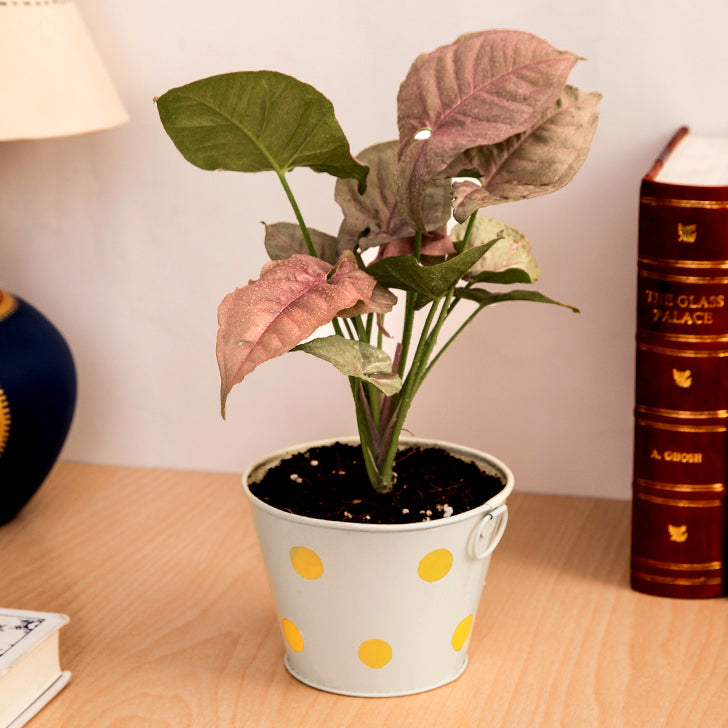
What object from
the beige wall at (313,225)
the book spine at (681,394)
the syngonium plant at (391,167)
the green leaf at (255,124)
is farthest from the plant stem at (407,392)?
the beige wall at (313,225)

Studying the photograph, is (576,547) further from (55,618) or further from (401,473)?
(55,618)

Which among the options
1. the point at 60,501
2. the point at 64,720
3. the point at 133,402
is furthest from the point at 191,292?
the point at 64,720

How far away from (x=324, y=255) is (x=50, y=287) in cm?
52

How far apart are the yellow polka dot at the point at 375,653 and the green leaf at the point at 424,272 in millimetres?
229

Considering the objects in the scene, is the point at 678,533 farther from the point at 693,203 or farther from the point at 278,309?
the point at 278,309

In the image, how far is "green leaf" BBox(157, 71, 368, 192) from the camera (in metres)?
0.60

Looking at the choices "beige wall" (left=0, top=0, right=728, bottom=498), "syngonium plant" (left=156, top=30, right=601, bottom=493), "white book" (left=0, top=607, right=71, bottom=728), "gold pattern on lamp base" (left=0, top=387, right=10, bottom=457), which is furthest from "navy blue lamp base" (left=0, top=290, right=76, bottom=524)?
"syngonium plant" (left=156, top=30, right=601, bottom=493)

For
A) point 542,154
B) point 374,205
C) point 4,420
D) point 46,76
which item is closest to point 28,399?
point 4,420

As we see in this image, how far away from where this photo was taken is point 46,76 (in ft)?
3.03

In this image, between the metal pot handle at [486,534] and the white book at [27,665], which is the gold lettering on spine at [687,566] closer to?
the metal pot handle at [486,534]

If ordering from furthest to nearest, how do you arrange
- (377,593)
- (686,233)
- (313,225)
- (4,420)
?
(313,225) < (4,420) < (686,233) < (377,593)

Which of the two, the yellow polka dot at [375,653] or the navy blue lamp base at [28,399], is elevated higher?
the navy blue lamp base at [28,399]

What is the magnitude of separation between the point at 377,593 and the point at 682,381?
0.30m

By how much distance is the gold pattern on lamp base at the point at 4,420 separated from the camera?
3.00 feet
